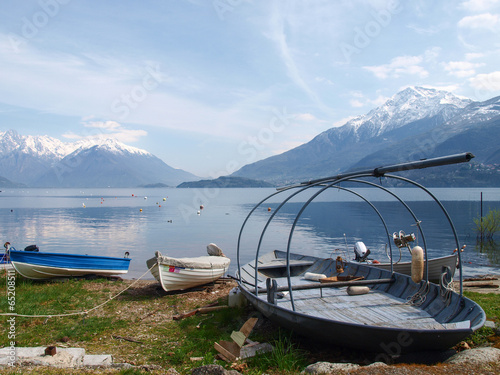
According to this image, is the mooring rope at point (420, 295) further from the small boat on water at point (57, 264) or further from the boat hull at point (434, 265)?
the small boat on water at point (57, 264)

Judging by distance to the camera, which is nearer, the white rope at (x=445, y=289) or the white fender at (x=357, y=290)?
the white rope at (x=445, y=289)

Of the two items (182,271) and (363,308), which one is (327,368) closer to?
(363,308)

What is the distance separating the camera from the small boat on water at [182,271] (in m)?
15.0

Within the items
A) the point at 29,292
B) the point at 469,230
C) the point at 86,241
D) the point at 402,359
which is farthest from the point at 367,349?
the point at 469,230

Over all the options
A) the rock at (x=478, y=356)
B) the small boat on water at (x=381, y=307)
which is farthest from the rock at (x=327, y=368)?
the rock at (x=478, y=356)

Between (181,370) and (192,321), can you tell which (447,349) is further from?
(192,321)

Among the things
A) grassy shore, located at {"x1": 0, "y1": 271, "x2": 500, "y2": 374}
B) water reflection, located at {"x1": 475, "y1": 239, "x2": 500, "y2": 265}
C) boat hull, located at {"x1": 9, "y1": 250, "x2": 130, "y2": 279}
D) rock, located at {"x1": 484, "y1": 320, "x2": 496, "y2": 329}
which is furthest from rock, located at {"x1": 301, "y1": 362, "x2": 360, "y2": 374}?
water reflection, located at {"x1": 475, "y1": 239, "x2": 500, "y2": 265}

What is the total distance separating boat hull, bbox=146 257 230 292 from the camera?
49.2 ft

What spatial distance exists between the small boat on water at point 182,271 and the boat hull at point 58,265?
364 centimetres

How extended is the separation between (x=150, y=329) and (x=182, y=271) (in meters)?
4.29

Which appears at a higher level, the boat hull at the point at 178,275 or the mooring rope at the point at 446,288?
the mooring rope at the point at 446,288

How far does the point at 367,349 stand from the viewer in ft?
26.6

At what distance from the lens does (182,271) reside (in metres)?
15.4

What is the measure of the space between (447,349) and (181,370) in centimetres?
553
